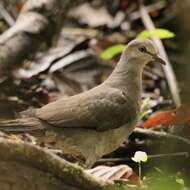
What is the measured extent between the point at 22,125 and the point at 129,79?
0.86m

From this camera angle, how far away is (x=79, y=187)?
3.76m

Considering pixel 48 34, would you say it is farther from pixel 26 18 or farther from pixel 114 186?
pixel 114 186

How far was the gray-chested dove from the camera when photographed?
470cm

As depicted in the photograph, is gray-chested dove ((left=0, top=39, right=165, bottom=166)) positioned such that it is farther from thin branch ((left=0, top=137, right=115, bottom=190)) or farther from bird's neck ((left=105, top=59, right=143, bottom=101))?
thin branch ((left=0, top=137, right=115, bottom=190))

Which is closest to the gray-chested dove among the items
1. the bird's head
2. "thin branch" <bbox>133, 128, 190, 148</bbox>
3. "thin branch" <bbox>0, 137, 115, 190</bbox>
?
the bird's head

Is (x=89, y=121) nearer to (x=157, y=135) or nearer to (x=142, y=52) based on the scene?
(x=142, y=52)

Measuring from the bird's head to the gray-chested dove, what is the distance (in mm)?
285

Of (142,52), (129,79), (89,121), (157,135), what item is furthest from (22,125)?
(157,135)

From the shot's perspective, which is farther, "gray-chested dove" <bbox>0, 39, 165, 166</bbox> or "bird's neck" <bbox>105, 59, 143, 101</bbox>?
"bird's neck" <bbox>105, 59, 143, 101</bbox>

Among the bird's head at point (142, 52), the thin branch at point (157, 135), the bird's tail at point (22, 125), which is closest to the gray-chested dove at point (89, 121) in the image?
the bird's tail at point (22, 125)

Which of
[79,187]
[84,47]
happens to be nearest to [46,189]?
[79,187]

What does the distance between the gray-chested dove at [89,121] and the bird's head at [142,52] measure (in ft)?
0.93

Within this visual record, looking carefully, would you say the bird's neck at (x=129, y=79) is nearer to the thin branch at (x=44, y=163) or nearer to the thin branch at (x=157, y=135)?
the thin branch at (x=157, y=135)

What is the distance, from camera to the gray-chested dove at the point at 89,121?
4699 millimetres
